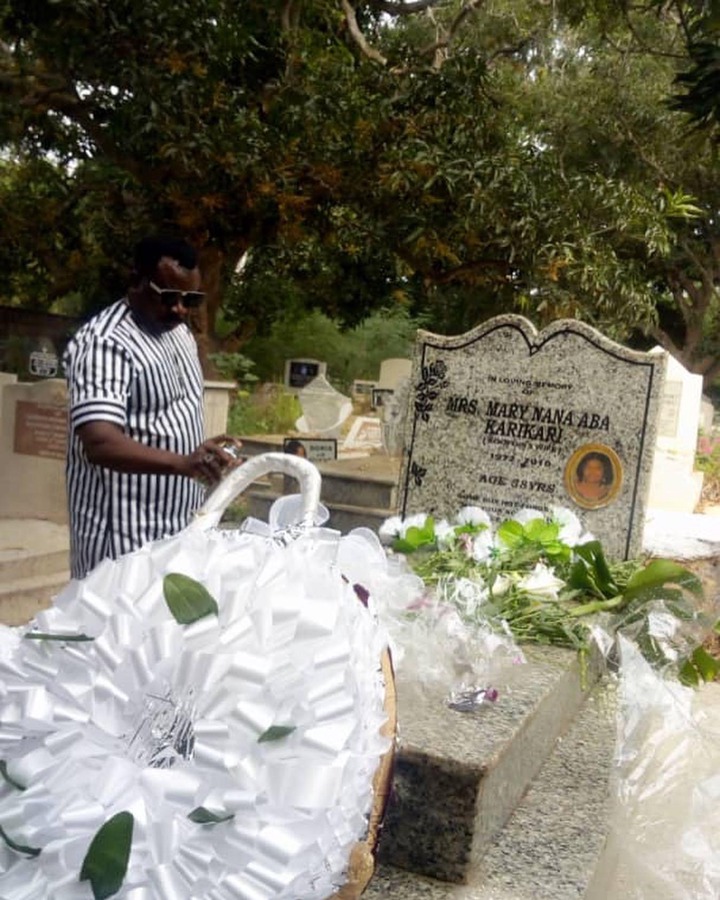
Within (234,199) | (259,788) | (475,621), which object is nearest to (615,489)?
(475,621)

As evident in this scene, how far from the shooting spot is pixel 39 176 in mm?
10453

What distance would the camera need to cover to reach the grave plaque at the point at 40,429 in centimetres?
594

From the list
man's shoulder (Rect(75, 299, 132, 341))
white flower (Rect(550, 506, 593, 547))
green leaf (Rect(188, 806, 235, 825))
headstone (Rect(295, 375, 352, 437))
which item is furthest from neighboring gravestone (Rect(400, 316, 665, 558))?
headstone (Rect(295, 375, 352, 437))

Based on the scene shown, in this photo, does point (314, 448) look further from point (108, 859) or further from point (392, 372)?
point (108, 859)

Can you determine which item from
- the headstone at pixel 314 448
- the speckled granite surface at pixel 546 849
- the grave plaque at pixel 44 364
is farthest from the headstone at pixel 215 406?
the speckled granite surface at pixel 546 849

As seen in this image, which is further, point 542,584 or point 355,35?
point 355,35

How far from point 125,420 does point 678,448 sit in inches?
302

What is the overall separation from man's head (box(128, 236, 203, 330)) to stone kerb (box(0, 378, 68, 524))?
4.04 meters

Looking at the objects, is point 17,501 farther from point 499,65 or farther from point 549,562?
point 499,65

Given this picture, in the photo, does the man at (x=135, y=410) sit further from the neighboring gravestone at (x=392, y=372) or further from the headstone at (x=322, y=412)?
the neighboring gravestone at (x=392, y=372)

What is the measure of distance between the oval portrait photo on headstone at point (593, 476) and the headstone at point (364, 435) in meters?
6.51

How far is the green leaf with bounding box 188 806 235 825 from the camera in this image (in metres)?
0.98

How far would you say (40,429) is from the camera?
236 inches

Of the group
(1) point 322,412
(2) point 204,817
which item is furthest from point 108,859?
(1) point 322,412
